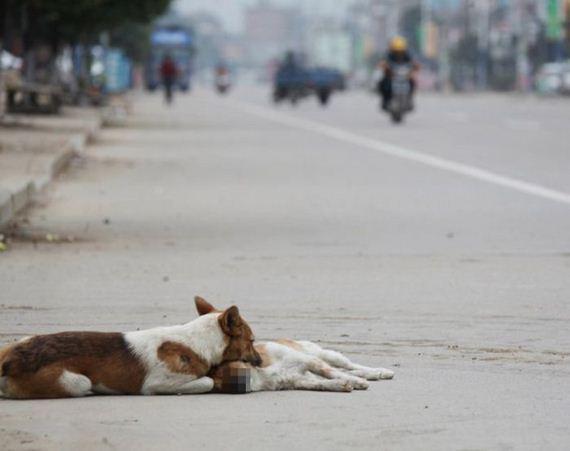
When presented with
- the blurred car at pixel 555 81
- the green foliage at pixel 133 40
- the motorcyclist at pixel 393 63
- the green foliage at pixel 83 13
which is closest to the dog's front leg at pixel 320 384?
the green foliage at pixel 83 13

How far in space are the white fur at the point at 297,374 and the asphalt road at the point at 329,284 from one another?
0.07 metres

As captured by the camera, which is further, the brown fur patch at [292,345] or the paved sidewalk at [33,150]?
the paved sidewalk at [33,150]

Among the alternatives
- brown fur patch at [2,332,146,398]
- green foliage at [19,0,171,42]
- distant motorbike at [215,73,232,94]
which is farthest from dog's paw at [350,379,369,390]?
distant motorbike at [215,73,232,94]

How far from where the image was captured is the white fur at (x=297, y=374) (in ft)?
27.2

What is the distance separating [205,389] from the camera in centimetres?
819

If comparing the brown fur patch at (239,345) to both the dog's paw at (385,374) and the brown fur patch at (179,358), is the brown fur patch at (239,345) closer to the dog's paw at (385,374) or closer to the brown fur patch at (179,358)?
the brown fur patch at (179,358)

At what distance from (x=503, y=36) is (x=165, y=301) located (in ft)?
535

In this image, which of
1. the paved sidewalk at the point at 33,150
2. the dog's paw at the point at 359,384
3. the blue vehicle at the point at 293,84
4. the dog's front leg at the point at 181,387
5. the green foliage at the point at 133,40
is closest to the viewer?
the dog's front leg at the point at 181,387

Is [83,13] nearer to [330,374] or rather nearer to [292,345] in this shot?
[292,345]

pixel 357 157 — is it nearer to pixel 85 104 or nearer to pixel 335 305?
pixel 335 305

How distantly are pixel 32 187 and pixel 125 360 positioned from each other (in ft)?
42.6

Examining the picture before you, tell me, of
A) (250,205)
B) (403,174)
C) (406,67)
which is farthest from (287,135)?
(250,205)

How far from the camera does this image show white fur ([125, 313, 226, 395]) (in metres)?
8.06

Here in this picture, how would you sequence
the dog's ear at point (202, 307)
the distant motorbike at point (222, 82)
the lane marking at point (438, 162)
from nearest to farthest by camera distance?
the dog's ear at point (202, 307) < the lane marking at point (438, 162) < the distant motorbike at point (222, 82)
